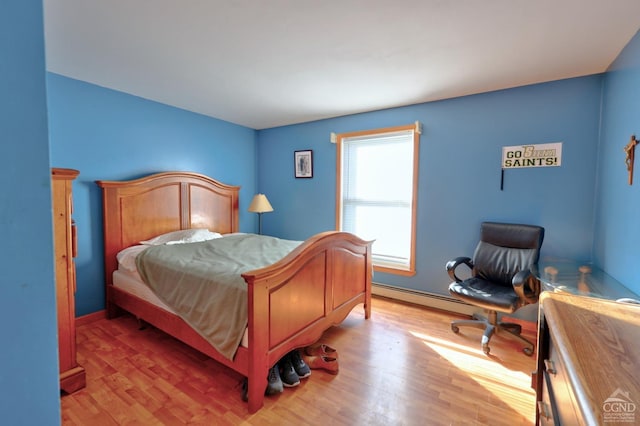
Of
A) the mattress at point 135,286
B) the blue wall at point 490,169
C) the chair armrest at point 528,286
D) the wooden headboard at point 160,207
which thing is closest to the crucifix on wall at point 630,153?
the blue wall at point 490,169

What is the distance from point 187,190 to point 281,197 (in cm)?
133

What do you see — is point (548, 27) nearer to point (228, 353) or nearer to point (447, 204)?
point (447, 204)

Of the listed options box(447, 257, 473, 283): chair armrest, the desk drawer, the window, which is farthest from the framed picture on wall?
the desk drawer

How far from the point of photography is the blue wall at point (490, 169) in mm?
2412

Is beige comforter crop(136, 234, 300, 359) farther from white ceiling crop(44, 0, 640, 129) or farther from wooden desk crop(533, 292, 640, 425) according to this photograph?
white ceiling crop(44, 0, 640, 129)

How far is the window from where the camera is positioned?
3252 mm

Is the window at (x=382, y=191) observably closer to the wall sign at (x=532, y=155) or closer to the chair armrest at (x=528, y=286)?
the wall sign at (x=532, y=155)

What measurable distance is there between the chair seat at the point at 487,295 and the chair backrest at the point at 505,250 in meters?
0.11

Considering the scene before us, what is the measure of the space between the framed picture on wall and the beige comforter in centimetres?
140

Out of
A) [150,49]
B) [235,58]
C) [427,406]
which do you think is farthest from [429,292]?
[150,49]

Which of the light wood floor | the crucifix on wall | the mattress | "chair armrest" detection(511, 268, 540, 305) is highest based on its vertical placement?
the crucifix on wall

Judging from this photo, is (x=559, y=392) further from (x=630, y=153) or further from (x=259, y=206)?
(x=259, y=206)

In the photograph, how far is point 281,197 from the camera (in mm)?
4277

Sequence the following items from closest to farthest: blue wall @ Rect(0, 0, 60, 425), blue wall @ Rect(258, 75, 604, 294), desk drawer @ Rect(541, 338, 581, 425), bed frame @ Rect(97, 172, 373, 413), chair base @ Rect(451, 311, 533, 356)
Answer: blue wall @ Rect(0, 0, 60, 425)
desk drawer @ Rect(541, 338, 581, 425)
bed frame @ Rect(97, 172, 373, 413)
chair base @ Rect(451, 311, 533, 356)
blue wall @ Rect(258, 75, 604, 294)
